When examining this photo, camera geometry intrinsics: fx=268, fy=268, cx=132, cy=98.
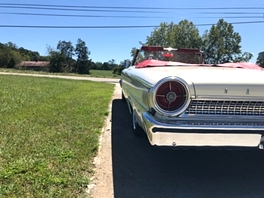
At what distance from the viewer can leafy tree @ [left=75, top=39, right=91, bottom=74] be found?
2606 inches

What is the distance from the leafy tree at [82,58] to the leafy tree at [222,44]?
3203 centimetres

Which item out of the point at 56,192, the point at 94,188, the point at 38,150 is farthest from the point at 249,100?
the point at 38,150

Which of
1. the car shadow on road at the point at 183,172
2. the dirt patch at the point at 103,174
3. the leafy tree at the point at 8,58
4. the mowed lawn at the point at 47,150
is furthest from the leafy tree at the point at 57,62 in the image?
the car shadow on road at the point at 183,172

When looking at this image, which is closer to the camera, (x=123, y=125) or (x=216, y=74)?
(x=216, y=74)

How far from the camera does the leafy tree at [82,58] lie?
2606 inches

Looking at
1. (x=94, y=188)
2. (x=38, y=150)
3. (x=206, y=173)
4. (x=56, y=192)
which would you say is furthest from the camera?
(x=38, y=150)

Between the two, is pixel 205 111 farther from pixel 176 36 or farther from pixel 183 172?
pixel 176 36

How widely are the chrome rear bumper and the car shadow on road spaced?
0.53 metres

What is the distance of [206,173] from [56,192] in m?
1.65

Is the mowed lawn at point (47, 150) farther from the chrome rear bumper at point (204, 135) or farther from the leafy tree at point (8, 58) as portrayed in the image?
the leafy tree at point (8, 58)

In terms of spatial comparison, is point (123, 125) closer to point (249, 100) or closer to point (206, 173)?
point (206, 173)

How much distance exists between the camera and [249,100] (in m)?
2.45

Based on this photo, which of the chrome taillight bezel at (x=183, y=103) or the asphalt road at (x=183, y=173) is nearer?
the chrome taillight bezel at (x=183, y=103)

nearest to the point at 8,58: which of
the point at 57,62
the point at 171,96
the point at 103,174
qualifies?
Answer: the point at 57,62
